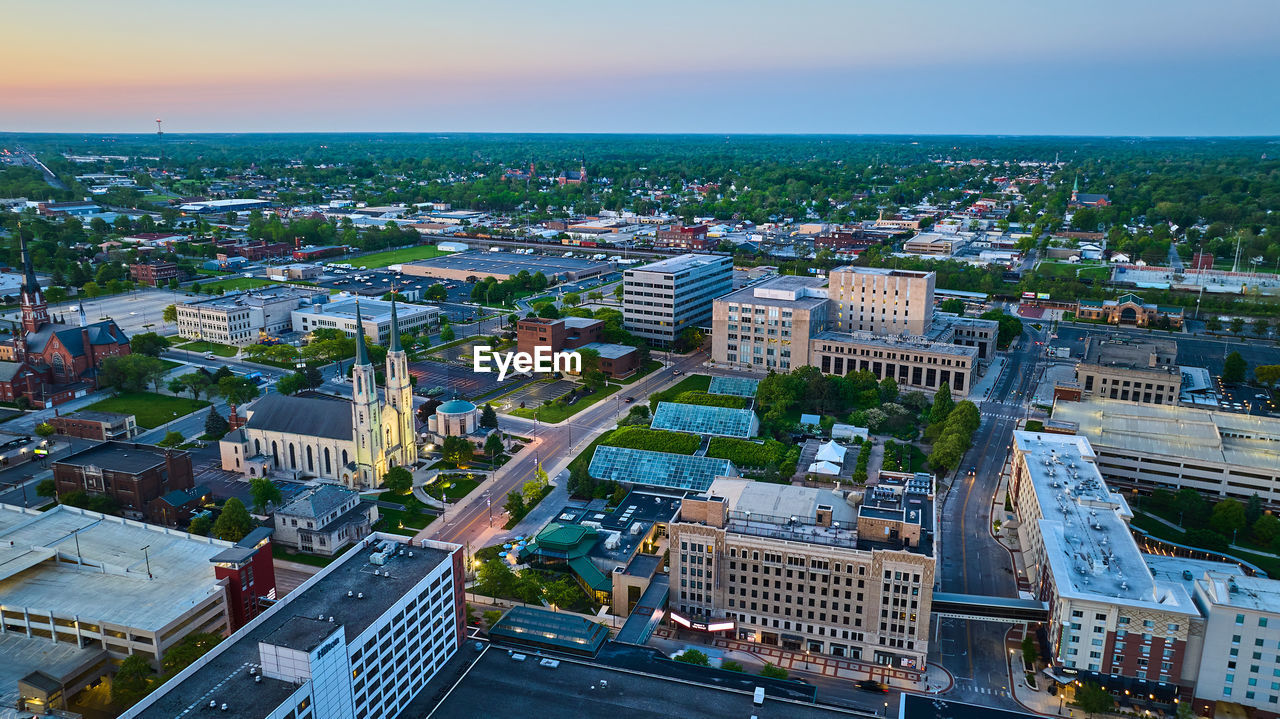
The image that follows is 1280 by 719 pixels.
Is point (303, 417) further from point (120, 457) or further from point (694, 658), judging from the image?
point (694, 658)

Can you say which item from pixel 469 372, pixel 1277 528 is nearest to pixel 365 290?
pixel 469 372

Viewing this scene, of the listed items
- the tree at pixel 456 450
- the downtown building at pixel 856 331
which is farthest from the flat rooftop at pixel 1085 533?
the tree at pixel 456 450

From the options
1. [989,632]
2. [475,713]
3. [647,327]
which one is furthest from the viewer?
[647,327]

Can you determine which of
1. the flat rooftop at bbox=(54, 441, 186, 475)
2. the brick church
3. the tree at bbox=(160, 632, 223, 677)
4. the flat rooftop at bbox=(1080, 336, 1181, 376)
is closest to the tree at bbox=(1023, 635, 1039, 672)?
the tree at bbox=(160, 632, 223, 677)

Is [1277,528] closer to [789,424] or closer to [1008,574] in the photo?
[1008,574]

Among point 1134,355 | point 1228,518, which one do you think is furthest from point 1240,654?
point 1134,355
